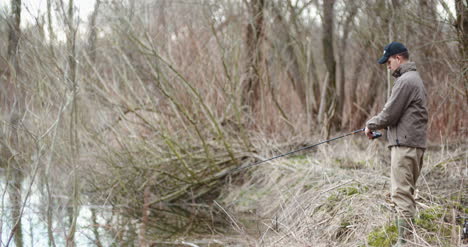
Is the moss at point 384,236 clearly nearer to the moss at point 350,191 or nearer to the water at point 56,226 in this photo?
the moss at point 350,191

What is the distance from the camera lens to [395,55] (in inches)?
183

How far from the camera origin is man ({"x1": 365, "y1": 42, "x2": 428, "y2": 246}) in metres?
4.46

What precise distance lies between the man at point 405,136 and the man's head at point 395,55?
5.4 inches

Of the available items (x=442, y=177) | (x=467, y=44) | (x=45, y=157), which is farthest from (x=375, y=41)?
(x=45, y=157)

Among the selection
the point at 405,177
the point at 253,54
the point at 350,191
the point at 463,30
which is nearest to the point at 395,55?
the point at 405,177

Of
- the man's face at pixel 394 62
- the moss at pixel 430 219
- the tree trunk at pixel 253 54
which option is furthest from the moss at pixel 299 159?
the man's face at pixel 394 62

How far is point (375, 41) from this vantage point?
919cm

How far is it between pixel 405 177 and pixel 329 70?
7574mm

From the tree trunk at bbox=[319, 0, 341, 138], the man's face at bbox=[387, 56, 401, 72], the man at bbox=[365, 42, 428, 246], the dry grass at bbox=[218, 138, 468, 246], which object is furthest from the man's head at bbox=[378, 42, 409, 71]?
the tree trunk at bbox=[319, 0, 341, 138]

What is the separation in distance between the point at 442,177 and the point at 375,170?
0.91m

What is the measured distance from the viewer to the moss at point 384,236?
4.58 meters

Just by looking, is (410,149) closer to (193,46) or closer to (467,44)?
(467,44)

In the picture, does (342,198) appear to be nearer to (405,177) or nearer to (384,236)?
(384,236)

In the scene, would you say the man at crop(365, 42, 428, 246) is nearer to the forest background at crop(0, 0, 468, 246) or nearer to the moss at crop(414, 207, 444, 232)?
the moss at crop(414, 207, 444, 232)
